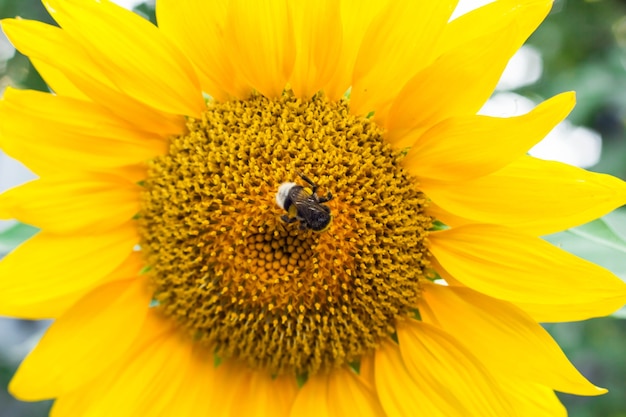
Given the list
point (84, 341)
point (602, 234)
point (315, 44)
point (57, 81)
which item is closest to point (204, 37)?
point (315, 44)

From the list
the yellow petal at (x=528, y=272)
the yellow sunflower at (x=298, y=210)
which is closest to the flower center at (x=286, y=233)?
the yellow sunflower at (x=298, y=210)

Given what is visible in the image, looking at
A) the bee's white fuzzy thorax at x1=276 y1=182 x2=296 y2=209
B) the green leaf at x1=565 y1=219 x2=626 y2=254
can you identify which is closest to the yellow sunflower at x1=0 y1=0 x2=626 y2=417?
the bee's white fuzzy thorax at x1=276 y1=182 x2=296 y2=209

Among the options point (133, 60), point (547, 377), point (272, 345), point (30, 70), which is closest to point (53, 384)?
point (272, 345)

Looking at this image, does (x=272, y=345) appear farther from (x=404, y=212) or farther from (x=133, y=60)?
(x=133, y=60)

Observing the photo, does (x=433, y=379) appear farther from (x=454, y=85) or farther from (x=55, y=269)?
(x=55, y=269)

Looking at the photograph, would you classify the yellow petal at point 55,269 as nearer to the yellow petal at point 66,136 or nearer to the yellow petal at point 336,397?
the yellow petal at point 66,136

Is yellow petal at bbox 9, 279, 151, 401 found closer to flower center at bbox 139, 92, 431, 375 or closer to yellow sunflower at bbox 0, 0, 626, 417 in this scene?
yellow sunflower at bbox 0, 0, 626, 417
